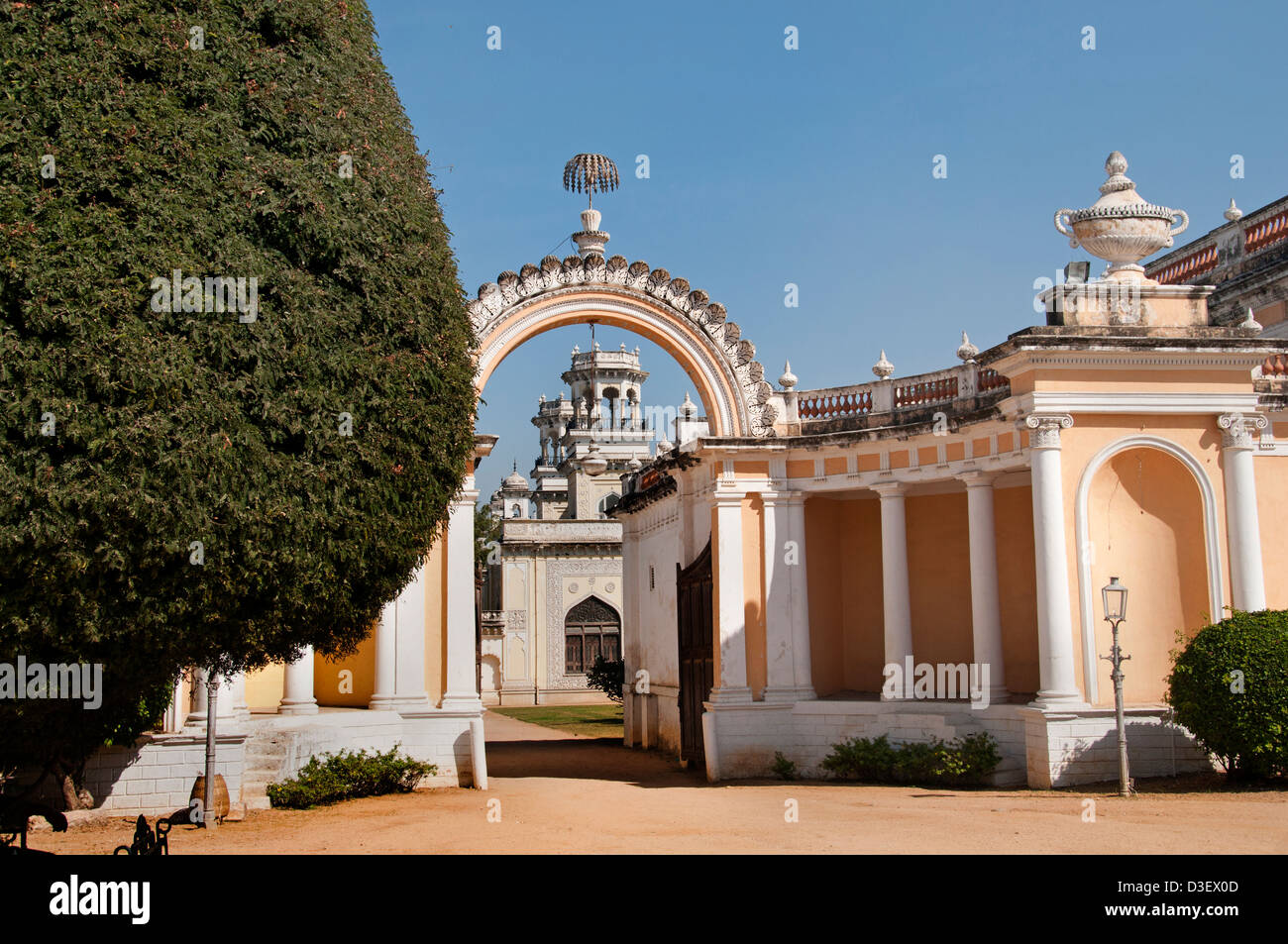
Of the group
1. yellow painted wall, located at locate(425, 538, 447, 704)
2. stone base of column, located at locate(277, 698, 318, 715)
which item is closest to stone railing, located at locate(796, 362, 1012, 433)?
yellow painted wall, located at locate(425, 538, 447, 704)

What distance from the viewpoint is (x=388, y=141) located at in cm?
858

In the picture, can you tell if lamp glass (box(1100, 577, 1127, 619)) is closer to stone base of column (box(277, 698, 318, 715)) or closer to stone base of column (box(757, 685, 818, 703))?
stone base of column (box(757, 685, 818, 703))

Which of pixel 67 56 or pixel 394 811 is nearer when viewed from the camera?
pixel 67 56

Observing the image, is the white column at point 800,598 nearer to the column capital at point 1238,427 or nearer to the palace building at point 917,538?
the palace building at point 917,538

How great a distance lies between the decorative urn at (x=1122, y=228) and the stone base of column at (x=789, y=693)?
23.3 ft

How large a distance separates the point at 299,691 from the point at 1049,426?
10.4m

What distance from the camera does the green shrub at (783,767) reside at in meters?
17.4

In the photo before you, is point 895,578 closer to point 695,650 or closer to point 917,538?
point 917,538

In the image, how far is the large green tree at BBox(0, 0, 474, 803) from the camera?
679 centimetres

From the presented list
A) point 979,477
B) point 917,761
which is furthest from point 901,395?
point 917,761

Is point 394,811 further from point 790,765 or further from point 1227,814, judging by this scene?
point 1227,814
